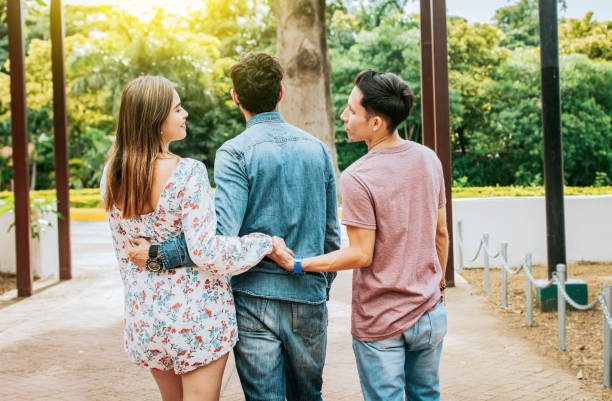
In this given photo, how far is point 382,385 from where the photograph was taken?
2439mm

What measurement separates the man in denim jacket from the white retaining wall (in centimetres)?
742

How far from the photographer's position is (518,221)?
390 inches

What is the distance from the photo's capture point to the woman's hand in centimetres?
252

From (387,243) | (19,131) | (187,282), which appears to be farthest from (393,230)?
(19,131)

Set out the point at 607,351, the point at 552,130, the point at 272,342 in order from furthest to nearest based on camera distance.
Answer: the point at 552,130 → the point at 607,351 → the point at 272,342

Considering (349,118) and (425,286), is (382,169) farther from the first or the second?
(425,286)

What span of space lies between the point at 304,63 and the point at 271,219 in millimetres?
8627

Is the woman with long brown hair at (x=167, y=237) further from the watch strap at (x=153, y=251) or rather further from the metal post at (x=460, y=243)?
the metal post at (x=460, y=243)

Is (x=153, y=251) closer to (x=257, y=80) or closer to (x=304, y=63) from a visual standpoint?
(x=257, y=80)

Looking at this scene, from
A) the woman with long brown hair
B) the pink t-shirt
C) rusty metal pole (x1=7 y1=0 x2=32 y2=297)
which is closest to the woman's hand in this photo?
the woman with long brown hair

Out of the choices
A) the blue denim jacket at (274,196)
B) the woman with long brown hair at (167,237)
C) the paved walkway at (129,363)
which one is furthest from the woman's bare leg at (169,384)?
the paved walkway at (129,363)

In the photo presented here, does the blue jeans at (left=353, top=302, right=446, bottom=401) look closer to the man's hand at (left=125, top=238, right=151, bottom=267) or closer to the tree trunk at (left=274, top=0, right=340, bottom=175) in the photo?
the man's hand at (left=125, top=238, right=151, bottom=267)

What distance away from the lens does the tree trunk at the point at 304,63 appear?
35.7 ft

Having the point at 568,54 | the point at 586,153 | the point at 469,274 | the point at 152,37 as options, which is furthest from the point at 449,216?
the point at 152,37
